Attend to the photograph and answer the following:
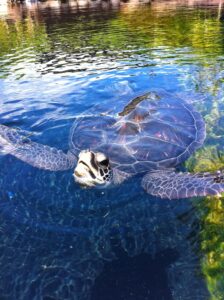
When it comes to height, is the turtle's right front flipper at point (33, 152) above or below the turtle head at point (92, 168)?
below

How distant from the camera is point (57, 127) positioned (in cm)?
822

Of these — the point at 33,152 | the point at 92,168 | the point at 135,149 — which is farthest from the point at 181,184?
the point at 33,152

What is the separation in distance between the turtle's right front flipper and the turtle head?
1090mm

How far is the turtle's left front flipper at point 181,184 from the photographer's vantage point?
17.3 ft

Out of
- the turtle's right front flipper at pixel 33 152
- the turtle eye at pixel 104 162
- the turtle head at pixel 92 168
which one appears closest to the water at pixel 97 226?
the turtle's right front flipper at pixel 33 152

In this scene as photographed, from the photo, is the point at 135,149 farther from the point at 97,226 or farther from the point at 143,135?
the point at 97,226

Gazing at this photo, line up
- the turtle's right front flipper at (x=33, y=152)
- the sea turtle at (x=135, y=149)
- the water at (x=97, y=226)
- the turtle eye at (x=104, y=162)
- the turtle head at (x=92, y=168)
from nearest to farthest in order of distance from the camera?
the water at (x=97, y=226) < the turtle head at (x=92, y=168) < the turtle eye at (x=104, y=162) < the sea turtle at (x=135, y=149) < the turtle's right front flipper at (x=33, y=152)

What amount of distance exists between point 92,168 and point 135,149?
1.29m

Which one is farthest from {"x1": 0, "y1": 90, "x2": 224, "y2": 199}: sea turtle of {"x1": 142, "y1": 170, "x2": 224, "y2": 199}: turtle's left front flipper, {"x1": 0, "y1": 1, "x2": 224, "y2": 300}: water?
{"x1": 0, "y1": 1, "x2": 224, "y2": 300}: water

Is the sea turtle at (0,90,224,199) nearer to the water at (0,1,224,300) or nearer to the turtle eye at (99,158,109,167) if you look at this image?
the turtle eye at (99,158,109,167)

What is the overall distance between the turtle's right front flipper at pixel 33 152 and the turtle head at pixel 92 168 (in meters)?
1.09

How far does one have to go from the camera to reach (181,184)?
5.53 meters

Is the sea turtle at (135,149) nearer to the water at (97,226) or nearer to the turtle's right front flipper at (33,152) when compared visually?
the turtle's right front flipper at (33,152)

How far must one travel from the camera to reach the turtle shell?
6.07m
